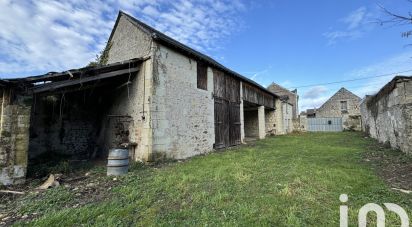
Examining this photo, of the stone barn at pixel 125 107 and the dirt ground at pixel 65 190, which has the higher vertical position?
the stone barn at pixel 125 107

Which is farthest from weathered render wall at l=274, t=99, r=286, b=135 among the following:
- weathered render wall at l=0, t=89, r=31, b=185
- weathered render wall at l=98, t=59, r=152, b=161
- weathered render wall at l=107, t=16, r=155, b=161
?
weathered render wall at l=0, t=89, r=31, b=185

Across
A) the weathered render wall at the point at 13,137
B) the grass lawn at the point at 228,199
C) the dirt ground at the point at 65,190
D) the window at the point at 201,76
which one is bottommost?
the dirt ground at the point at 65,190

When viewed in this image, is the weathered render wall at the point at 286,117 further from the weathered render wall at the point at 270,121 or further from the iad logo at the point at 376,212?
the iad logo at the point at 376,212

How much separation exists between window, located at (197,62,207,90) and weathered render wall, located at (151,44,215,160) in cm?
26

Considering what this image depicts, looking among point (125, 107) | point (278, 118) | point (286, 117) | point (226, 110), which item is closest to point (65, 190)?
point (125, 107)

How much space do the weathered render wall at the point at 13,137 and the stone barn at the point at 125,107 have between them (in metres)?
0.02

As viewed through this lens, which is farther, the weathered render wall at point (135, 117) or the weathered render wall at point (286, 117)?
the weathered render wall at point (286, 117)

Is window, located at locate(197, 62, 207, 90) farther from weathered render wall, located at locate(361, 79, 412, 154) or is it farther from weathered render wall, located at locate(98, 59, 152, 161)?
weathered render wall, located at locate(361, 79, 412, 154)

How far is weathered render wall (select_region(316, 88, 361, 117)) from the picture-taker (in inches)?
1247

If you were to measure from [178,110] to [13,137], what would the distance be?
5025mm

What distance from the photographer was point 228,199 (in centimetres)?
411

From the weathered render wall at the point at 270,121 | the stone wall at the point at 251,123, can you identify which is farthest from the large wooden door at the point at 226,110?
the weathered render wall at the point at 270,121

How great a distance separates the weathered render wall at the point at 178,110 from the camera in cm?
811

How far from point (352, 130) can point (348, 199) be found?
2703 cm
